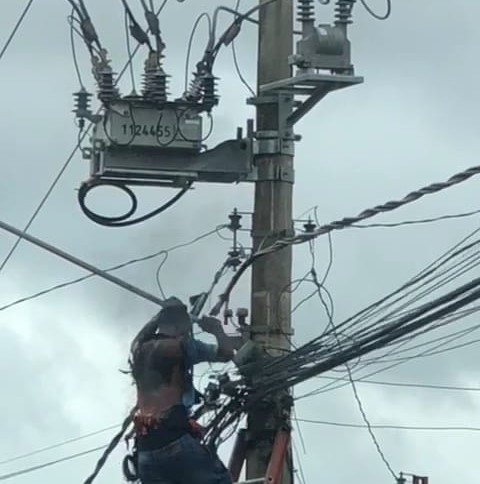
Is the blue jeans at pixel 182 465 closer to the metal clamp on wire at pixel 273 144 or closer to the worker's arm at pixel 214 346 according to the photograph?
the worker's arm at pixel 214 346

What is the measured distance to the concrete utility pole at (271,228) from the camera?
19.9 metres

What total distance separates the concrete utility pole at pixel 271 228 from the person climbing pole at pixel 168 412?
84 centimetres

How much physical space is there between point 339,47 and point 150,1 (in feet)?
5.93

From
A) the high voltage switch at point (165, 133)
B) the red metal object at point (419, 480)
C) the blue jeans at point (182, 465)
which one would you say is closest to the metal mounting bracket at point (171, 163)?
the high voltage switch at point (165, 133)

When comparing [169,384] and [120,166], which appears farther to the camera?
[120,166]

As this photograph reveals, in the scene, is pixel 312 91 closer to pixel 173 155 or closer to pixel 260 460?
pixel 173 155

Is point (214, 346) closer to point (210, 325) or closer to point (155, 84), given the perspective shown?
point (210, 325)

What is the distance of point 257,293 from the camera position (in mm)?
20000

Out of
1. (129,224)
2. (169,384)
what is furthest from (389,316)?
(129,224)

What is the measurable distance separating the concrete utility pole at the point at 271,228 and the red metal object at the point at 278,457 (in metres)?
0.09

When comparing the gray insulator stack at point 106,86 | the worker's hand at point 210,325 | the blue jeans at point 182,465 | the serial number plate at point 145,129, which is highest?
the gray insulator stack at point 106,86

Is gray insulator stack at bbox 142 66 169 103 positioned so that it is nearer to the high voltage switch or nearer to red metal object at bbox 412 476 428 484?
the high voltage switch

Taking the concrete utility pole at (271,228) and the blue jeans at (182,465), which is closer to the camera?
the blue jeans at (182,465)

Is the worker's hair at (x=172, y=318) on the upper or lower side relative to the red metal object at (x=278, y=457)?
upper
